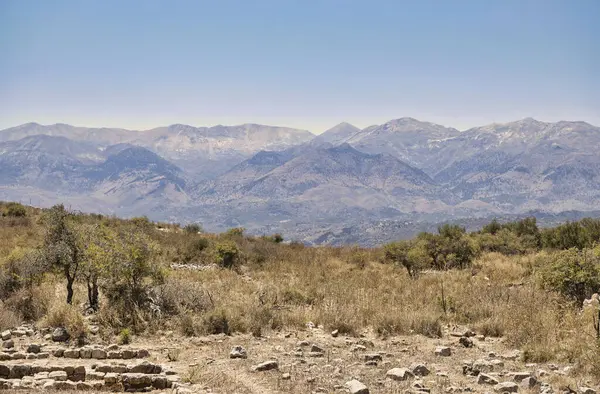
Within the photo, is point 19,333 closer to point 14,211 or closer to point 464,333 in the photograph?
point 464,333

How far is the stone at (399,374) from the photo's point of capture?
31.1 feet

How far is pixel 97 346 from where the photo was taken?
1187cm

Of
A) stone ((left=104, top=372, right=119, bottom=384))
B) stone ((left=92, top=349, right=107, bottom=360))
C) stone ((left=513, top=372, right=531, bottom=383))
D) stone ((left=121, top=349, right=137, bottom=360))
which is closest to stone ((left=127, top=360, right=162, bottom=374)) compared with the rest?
stone ((left=104, top=372, right=119, bottom=384))

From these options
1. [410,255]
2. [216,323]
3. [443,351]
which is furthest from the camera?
[410,255]

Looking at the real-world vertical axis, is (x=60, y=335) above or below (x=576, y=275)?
below

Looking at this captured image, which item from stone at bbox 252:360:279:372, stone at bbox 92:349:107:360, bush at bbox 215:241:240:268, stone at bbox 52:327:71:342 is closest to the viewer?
stone at bbox 252:360:279:372

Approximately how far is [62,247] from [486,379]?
13.1 m

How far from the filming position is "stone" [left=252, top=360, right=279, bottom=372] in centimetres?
1027

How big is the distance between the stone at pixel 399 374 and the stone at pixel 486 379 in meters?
1.26

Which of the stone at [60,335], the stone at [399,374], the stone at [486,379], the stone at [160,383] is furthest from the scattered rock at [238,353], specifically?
the stone at [486,379]

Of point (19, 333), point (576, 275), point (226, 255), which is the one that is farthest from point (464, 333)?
point (226, 255)

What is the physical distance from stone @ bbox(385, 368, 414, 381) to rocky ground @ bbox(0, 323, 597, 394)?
0.06ft

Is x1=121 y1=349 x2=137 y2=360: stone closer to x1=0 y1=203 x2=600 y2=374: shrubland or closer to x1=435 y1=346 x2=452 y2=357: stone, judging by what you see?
x1=0 y1=203 x2=600 y2=374: shrubland

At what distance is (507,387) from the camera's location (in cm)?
864
